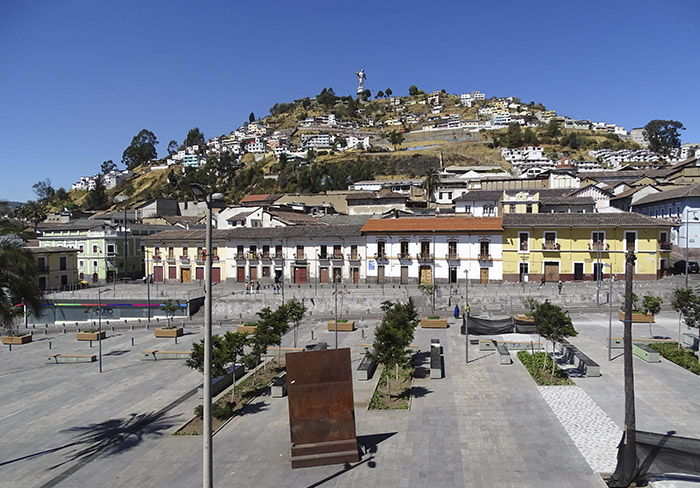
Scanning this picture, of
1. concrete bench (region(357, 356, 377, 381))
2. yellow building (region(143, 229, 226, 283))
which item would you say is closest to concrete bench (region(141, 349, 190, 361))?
concrete bench (region(357, 356, 377, 381))

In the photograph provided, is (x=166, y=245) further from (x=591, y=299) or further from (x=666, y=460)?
(x=666, y=460)

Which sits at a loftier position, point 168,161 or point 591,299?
point 168,161

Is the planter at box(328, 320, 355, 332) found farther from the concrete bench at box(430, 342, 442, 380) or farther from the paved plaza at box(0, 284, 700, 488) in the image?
the concrete bench at box(430, 342, 442, 380)

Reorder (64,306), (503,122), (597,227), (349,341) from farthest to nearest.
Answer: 1. (503,122)
2. (64,306)
3. (597,227)
4. (349,341)

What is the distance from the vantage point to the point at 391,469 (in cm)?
1300

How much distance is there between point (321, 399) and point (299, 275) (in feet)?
122

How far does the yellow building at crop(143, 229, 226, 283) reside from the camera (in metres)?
54.2

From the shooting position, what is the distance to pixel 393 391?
64.4 ft

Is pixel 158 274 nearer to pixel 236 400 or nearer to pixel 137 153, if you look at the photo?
pixel 236 400

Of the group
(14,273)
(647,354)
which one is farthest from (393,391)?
(14,273)

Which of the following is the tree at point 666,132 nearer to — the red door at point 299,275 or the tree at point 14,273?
the red door at point 299,275

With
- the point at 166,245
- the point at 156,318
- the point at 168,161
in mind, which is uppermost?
the point at 168,161

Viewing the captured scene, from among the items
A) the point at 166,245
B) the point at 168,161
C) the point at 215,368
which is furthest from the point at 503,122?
the point at 215,368

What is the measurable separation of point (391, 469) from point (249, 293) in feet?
106
